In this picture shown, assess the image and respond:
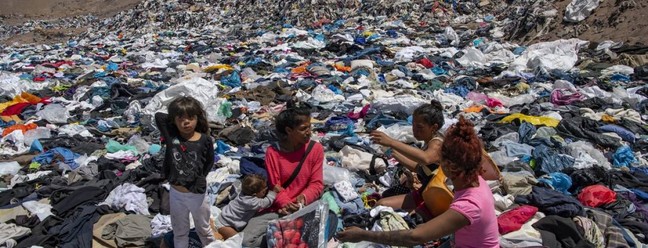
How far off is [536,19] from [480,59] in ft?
10.4

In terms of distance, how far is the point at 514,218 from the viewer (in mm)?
3395

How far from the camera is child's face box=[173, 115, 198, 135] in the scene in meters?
2.93

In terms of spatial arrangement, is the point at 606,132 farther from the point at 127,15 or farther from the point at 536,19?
the point at 127,15

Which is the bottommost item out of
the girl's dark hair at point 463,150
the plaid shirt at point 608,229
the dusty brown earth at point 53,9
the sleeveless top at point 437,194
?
the dusty brown earth at point 53,9

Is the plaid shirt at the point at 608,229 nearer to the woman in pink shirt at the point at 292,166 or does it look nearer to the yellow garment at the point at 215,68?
the woman in pink shirt at the point at 292,166

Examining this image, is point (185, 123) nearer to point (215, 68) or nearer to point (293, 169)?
point (293, 169)

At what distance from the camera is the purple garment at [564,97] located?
Answer: 668cm

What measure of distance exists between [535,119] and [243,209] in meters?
3.98

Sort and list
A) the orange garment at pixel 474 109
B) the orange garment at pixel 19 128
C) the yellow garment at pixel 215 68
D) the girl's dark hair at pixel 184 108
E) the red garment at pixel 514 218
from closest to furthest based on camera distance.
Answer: the girl's dark hair at pixel 184 108
the red garment at pixel 514 218
the orange garment at pixel 19 128
the orange garment at pixel 474 109
the yellow garment at pixel 215 68

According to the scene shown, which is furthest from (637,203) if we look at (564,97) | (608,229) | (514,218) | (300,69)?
(300,69)

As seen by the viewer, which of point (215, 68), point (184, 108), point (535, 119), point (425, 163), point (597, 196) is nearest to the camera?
point (184, 108)

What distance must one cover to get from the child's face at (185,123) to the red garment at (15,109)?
5.43m

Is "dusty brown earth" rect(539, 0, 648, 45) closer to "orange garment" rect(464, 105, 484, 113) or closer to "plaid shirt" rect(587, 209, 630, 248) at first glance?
"orange garment" rect(464, 105, 484, 113)

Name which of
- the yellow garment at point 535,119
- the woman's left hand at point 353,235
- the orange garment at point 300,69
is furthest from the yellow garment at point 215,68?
the woman's left hand at point 353,235
